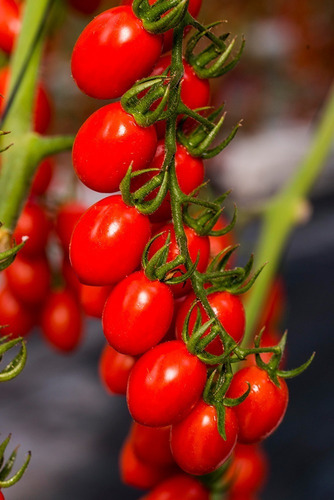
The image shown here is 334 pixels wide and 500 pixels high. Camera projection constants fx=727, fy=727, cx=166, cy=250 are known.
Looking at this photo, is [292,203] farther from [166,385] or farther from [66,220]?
[166,385]

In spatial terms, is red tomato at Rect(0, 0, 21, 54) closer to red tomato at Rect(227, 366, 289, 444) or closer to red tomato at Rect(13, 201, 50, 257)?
red tomato at Rect(13, 201, 50, 257)

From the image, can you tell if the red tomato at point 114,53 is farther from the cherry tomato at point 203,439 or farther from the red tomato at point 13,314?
the red tomato at point 13,314

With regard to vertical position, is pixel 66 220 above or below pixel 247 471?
above

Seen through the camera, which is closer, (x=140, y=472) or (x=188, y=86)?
(x=188, y=86)

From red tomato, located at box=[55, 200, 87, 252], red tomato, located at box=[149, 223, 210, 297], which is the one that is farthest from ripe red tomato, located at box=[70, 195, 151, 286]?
red tomato, located at box=[55, 200, 87, 252]

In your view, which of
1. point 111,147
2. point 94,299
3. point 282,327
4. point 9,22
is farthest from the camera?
point 282,327

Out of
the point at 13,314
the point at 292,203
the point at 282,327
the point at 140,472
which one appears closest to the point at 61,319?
the point at 13,314

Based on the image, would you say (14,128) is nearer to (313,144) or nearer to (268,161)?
(313,144)

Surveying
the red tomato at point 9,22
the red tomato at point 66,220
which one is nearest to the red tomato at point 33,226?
the red tomato at point 66,220
